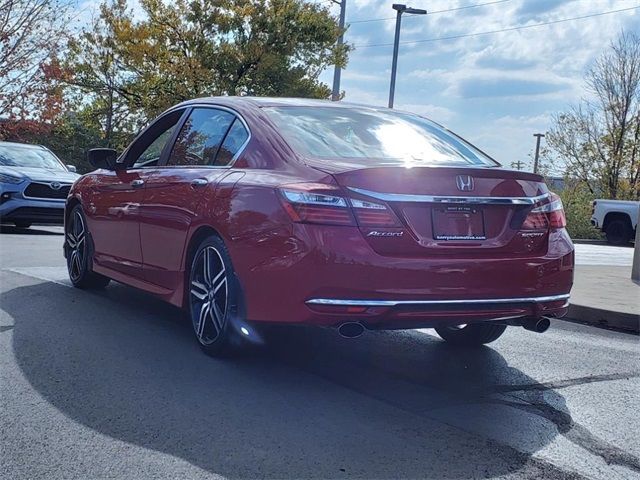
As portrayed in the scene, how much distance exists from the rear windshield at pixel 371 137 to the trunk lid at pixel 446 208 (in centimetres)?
33

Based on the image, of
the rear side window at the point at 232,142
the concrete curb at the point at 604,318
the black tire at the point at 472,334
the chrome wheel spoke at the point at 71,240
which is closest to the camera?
the rear side window at the point at 232,142

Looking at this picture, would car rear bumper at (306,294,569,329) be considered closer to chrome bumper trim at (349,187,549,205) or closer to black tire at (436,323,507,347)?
chrome bumper trim at (349,187,549,205)

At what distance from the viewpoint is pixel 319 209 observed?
3.98m

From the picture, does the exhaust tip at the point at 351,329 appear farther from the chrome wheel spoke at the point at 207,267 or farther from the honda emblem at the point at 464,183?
the chrome wheel spoke at the point at 207,267

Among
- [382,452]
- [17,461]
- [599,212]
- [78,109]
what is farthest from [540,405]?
[78,109]

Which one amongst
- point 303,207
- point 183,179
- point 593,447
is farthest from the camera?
point 183,179

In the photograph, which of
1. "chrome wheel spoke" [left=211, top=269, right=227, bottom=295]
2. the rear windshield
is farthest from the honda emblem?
"chrome wheel spoke" [left=211, top=269, right=227, bottom=295]

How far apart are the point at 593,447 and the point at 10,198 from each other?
11649mm

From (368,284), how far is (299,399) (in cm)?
74

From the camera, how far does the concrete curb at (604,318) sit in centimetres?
684

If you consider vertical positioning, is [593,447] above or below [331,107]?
below

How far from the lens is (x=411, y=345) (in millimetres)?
5609

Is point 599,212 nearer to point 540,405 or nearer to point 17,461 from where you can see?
point 540,405

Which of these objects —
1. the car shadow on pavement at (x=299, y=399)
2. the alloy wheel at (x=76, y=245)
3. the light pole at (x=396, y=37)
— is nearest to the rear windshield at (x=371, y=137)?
the car shadow on pavement at (x=299, y=399)
